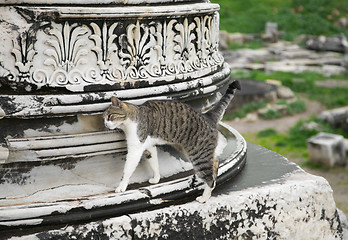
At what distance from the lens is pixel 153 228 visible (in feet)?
8.80

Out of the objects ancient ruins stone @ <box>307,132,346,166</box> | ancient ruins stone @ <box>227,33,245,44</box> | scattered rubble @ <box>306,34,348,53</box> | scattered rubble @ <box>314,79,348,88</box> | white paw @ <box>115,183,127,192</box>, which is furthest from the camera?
ancient ruins stone @ <box>227,33,245,44</box>

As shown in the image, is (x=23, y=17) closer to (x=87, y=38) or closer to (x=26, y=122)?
(x=87, y=38)

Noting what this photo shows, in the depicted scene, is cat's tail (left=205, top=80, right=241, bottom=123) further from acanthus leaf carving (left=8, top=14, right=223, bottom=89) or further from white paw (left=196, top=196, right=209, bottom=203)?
white paw (left=196, top=196, right=209, bottom=203)

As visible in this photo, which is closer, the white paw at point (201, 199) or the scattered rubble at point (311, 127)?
the white paw at point (201, 199)

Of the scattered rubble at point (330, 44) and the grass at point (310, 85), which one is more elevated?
the grass at point (310, 85)

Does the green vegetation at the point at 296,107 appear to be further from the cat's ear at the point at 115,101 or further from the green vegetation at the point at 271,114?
the cat's ear at the point at 115,101

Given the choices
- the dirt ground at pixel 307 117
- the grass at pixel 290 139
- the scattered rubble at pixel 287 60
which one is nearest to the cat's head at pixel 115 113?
the dirt ground at pixel 307 117

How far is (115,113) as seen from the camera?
8.71 ft

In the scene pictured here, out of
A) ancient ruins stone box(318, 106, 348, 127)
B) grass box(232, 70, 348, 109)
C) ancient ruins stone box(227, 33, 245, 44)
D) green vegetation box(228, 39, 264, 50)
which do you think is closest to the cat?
ancient ruins stone box(318, 106, 348, 127)

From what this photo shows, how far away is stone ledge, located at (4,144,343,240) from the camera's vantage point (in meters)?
2.62

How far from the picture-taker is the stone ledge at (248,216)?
2.62 meters

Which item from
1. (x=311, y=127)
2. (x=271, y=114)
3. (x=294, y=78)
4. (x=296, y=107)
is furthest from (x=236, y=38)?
(x=311, y=127)

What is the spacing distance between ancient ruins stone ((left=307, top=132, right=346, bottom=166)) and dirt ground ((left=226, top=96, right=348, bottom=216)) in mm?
124

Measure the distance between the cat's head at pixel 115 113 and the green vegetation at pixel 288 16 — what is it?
16126mm
